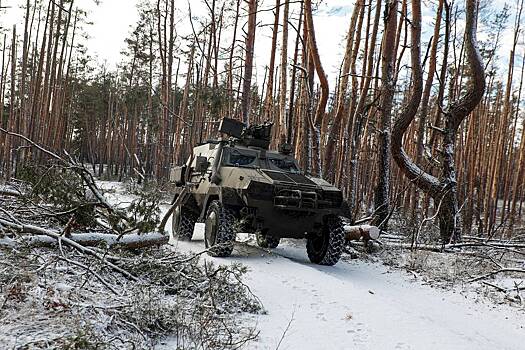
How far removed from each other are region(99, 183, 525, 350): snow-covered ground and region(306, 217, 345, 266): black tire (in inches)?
7.3

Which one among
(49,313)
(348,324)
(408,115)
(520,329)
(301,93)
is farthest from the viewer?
(301,93)

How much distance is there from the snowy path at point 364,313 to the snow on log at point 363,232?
948 millimetres

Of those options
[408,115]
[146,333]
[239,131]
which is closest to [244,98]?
[239,131]

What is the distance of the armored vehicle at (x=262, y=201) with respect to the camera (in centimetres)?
643

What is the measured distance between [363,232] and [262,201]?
231cm

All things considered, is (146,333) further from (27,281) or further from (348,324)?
(348,324)

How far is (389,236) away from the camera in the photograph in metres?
9.48

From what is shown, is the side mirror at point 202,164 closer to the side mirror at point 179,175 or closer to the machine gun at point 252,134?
the machine gun at point 252,134

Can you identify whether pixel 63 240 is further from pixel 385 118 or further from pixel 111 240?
pixel 385 118

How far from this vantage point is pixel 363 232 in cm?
784

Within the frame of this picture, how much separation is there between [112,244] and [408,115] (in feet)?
21.7

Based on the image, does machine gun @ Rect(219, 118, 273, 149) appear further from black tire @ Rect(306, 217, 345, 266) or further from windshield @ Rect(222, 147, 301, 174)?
black tire @ Rect(306, 217, 345, 266)

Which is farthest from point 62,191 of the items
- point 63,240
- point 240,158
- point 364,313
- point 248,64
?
point 248,64

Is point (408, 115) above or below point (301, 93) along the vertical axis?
below
